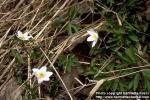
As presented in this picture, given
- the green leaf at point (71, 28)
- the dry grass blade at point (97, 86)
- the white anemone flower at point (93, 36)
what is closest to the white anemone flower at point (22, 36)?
the green leaf at point (71, 28)

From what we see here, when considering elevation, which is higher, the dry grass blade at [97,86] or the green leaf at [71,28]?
the green leaf at [71,28]

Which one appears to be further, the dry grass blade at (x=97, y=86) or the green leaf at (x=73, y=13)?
the green leaf at (x=73, y=13)

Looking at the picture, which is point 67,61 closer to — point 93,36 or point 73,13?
point 93,36

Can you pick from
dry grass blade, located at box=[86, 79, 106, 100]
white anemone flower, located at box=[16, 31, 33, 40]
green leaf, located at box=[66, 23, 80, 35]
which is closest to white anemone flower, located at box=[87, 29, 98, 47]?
green leaf, located at box=[66, 23, 80, 35]

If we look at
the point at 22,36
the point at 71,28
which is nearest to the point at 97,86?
the point at 71,28

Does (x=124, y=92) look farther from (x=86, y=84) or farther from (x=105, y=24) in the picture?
(x=105, y=24)

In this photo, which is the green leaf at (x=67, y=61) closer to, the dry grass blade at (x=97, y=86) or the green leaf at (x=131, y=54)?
the dry grass blade at (x=97, y=86)

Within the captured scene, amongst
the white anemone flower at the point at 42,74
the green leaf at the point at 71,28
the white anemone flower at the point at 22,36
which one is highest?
the white anemone flower at the point at 22,36

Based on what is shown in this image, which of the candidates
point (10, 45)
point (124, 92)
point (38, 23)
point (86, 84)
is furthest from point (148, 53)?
point (10, 45)
